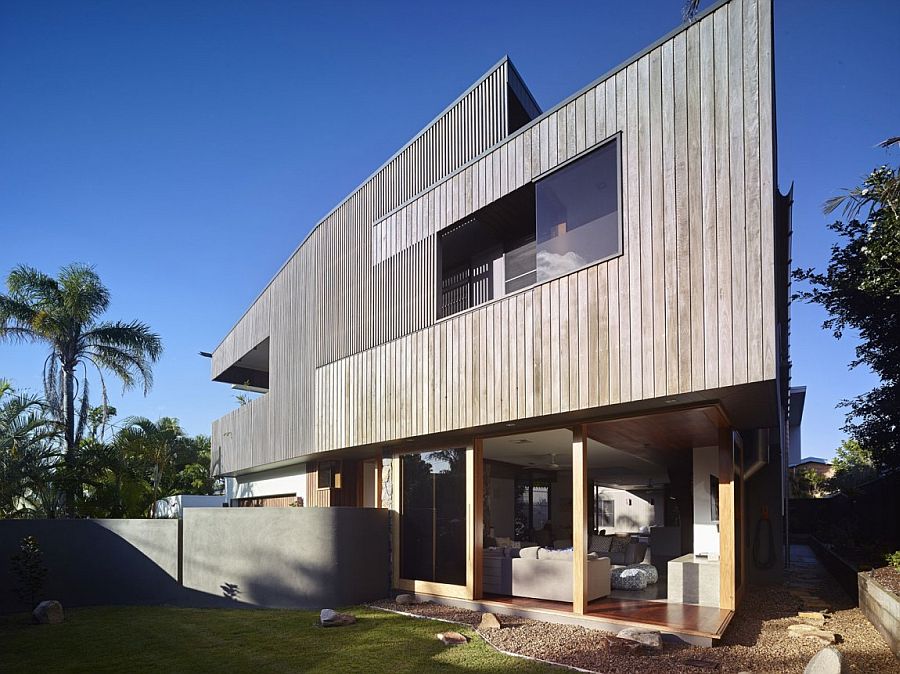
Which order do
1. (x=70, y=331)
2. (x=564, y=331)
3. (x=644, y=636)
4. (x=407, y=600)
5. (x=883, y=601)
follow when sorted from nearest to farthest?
(x=644, y=636) → (x=883, y=601) → (x=564, y=331) → (x=407, y=600) → (x=70, y=331)

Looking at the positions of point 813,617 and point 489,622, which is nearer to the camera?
point 489,622

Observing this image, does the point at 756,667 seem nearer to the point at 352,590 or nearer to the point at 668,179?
the point at 668,179

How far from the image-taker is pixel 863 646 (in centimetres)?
734

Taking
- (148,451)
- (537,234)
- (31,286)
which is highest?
(31,286)

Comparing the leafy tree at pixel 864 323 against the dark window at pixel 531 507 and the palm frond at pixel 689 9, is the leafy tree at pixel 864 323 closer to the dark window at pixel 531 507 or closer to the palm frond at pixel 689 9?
the palm frond at pixel 689 9

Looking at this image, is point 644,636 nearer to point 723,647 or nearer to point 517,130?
point 723,647

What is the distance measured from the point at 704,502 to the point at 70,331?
17464mm

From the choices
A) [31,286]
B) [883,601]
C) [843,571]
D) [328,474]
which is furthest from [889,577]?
[31,286]

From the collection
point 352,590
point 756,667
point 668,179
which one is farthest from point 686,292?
point 352,590

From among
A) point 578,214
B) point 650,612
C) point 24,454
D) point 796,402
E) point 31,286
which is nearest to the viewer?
point 578,214

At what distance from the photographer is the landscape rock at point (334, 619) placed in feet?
30.3

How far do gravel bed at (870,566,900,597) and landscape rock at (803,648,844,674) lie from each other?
2486 millimetres

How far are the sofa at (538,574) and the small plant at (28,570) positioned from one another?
7.96m

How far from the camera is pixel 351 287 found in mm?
13094
